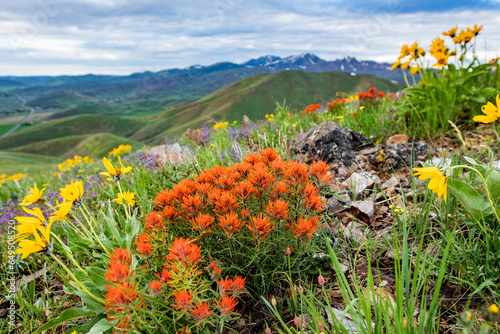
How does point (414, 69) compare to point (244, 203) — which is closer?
point (244, 203)

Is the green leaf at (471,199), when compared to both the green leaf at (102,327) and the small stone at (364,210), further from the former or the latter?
the green leaf at (102,327)

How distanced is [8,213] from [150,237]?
14.1 feet

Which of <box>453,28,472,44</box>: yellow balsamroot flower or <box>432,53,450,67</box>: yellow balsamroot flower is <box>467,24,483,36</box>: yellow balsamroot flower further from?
<box>432,53,450,67</box>: yellow balsamroot flower

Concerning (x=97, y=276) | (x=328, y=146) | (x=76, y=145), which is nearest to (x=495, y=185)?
(x=328, y=146)

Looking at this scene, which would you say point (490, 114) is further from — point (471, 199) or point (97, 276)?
point (97, 276)

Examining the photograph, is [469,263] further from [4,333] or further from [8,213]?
[8,213]

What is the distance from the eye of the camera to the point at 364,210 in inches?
109

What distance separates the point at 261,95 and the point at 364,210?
150506mm

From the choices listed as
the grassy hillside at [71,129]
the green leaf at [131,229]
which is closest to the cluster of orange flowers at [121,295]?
the green leaf at [131,229]

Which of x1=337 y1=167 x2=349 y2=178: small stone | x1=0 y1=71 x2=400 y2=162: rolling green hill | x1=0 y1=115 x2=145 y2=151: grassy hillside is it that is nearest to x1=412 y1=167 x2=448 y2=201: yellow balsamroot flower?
x1=337 y1=167 x2=349 y2=178: small stone

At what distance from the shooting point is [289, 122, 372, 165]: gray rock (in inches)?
153

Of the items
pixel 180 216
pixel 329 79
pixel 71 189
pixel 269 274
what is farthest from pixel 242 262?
pixel 329 79

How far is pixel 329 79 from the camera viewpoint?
176 metres

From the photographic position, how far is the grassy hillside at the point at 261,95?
139m
